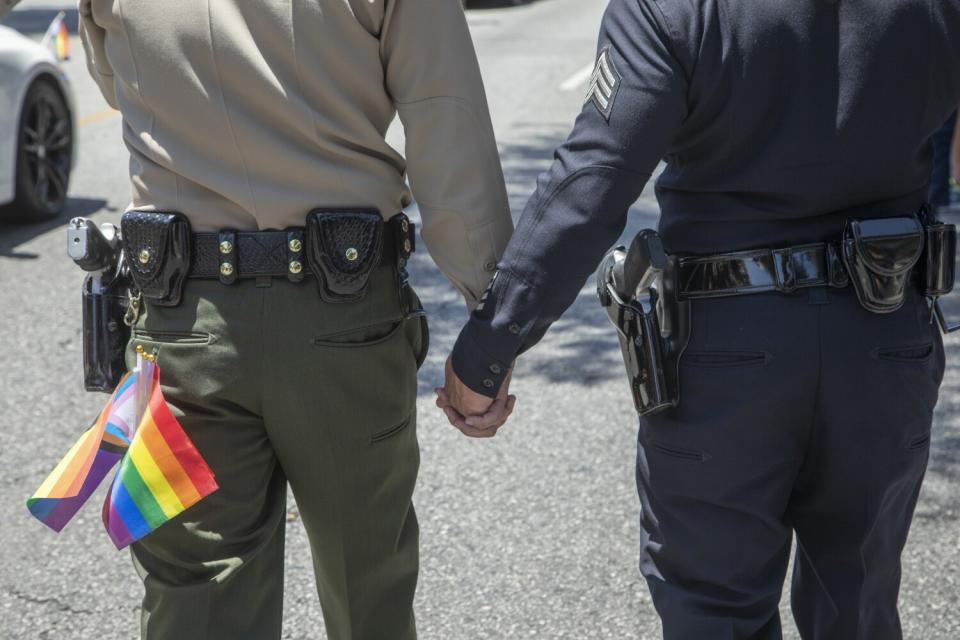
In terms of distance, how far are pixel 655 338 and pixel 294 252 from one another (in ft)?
2.24

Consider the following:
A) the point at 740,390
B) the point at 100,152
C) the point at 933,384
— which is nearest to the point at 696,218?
the point at 740,390

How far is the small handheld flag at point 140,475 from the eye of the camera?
2289 mm

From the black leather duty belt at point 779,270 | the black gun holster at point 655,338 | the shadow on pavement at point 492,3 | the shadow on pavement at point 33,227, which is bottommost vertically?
the shadow on pavement at point 492,3

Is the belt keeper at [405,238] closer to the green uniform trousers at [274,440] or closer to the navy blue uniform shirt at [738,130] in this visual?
the green uniform trousers at [274,440]

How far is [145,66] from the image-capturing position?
89.6 inches

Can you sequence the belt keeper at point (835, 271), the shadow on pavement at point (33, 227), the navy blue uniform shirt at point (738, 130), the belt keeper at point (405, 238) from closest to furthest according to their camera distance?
the navy blue uniform shirt at point (738, 130) < the belt keeper at point (835, 271) < the belt keeper at point (405, 238) < the shadow on pavement at point (33, 227)

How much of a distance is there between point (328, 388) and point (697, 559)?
75cm

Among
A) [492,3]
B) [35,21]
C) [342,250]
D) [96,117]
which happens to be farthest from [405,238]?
[492,3]

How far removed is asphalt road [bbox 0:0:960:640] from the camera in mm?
3525

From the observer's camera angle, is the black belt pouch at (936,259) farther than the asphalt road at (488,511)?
No

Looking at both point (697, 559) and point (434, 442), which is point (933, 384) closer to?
point (697, 559)

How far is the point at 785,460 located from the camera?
94.1 inches

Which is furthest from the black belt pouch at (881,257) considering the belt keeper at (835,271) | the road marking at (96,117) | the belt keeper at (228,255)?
the road marking at (96,117)

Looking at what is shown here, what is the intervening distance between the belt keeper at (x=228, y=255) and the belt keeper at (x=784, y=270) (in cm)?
96
